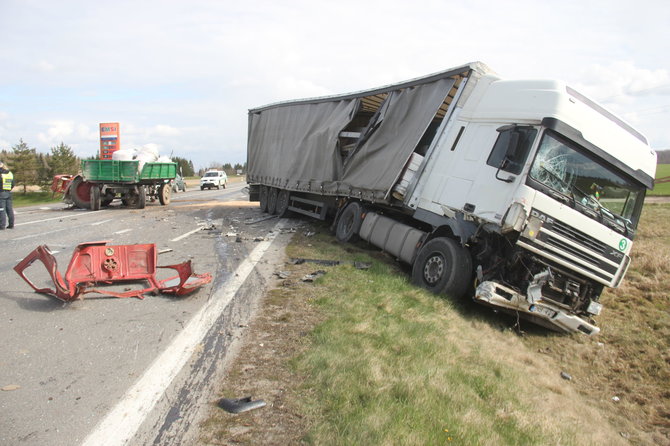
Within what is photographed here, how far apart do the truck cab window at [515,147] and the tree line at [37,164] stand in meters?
28.5

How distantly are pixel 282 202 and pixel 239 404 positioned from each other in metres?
13.1

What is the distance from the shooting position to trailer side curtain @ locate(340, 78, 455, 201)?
934cm

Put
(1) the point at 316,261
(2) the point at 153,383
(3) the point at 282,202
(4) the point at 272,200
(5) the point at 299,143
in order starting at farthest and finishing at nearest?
(4) the point at 272,200, (3) the point at 282,202, (5) the point at 299,143, (1) the point at 316,261, (2) the point at 153,383

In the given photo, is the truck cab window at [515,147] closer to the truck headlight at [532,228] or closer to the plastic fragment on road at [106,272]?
the truck headlight at [532,228]

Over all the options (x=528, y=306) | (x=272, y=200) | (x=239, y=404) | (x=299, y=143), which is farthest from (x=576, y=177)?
(x=272, y=200)

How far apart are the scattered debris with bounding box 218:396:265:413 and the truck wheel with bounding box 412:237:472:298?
13.9 feet

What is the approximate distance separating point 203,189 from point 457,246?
120 feet

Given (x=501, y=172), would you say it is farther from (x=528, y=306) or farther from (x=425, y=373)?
(x=425, y=373)

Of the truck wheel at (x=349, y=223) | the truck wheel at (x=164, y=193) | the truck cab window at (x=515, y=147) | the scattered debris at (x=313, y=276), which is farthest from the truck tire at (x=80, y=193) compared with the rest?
the truck cab window at (x=515, y=147)

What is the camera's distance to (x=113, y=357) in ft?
14.4

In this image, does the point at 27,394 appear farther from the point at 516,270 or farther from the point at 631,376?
the point at 631,376

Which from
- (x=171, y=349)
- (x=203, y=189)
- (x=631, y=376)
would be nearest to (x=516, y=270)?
(x=631, y=376)

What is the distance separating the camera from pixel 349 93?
40.4 ft

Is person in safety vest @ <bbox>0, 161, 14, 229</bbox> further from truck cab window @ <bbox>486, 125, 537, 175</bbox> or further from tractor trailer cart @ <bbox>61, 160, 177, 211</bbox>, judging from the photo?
truck cab window @ <bbox>486, 125, 537, 175</bbox>
